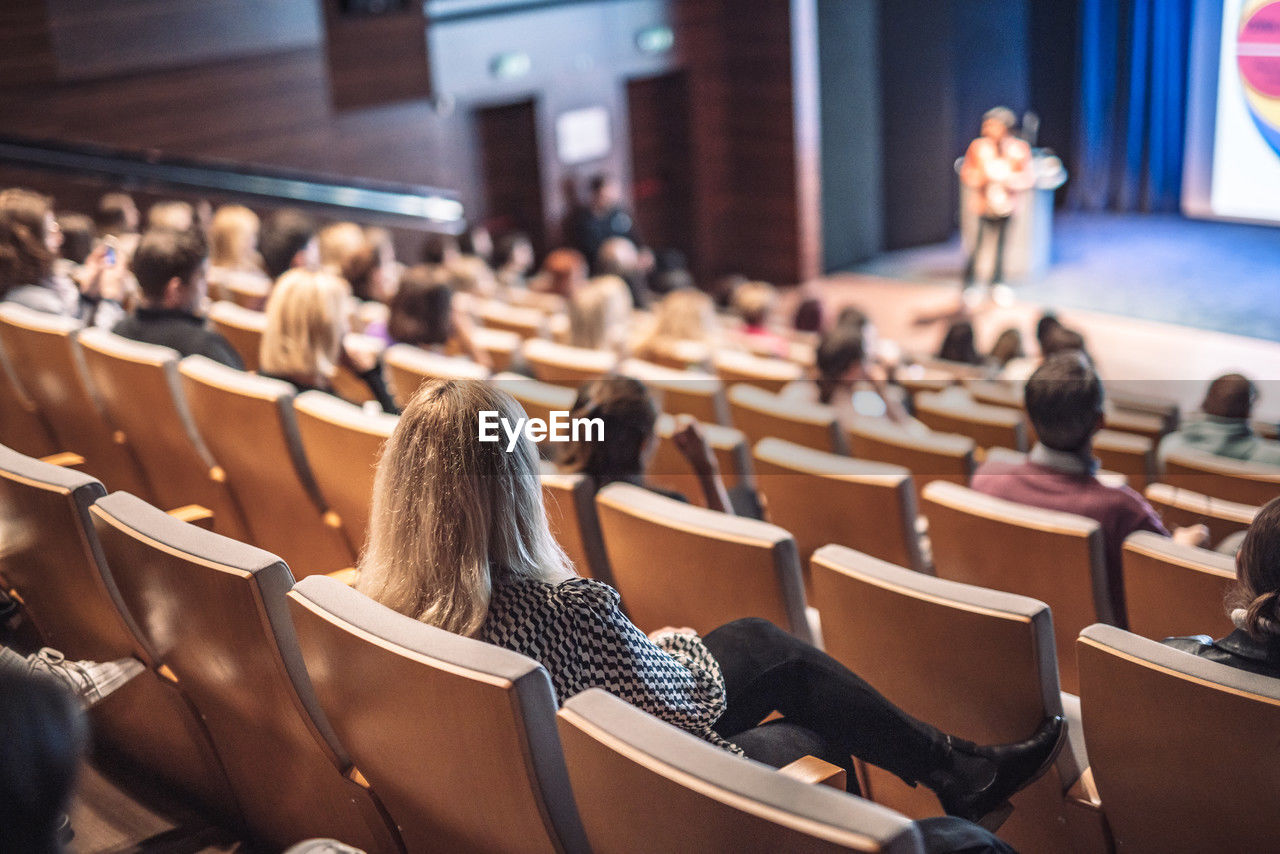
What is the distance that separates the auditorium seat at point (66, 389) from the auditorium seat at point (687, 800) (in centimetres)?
239

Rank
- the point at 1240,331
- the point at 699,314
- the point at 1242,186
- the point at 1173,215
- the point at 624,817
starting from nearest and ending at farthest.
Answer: the point at 624,817
the point at 699,314
the point at 1240,331
the point at 1242,186
the point at 1173,215

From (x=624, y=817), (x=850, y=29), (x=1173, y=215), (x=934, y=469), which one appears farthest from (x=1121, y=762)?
(x=1173, y=215)

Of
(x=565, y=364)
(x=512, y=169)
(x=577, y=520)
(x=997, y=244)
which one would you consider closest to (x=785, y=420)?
(x=565, y=364)

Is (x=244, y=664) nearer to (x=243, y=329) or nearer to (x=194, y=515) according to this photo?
(x=194, y=515)

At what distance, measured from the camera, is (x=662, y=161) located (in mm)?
10398

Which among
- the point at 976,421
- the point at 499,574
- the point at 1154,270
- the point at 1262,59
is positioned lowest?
the point at 1154,270

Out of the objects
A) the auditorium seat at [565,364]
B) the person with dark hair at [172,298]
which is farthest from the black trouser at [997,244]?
the person with dark hair at [172,298]

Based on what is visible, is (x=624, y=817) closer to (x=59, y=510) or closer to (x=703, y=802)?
(x=703, y=802)

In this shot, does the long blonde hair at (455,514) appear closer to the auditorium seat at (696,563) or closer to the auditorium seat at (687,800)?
the auditorium seat at (687,800)

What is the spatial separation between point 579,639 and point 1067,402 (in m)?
1.62

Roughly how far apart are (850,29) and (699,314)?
18.6 feet

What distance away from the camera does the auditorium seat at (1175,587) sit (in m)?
2.21

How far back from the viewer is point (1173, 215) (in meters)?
11.3

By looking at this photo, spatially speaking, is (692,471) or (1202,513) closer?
(1202,513)
